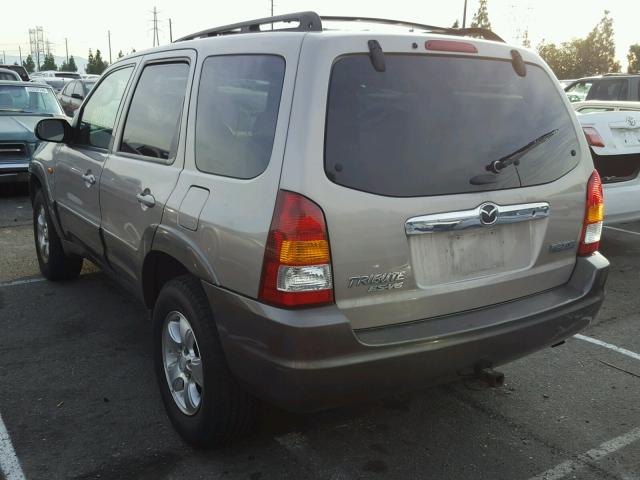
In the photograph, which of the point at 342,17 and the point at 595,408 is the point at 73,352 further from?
the point at 595,408

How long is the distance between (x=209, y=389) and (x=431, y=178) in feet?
4.26

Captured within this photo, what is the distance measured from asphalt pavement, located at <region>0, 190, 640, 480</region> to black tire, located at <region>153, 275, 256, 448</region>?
0.14 meters

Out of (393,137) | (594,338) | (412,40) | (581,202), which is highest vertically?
(412,40)

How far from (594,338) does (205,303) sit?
9.78 feet

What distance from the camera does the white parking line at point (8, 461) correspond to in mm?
2799

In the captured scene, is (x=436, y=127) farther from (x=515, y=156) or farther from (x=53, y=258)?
(x=53, y=258)

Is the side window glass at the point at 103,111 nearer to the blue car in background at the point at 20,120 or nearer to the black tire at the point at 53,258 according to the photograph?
the black tire at the point at 53,258

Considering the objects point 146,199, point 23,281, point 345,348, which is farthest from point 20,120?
point 345,348

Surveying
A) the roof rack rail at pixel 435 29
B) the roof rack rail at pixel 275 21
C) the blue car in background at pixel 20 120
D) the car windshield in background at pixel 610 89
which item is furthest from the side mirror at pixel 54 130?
the car windshield in background at pixel 610 89

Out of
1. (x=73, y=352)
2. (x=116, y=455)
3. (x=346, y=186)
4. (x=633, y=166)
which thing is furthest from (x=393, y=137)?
Result: (x=633, y=166)

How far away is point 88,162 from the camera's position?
411 cm

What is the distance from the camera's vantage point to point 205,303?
9.04 ft

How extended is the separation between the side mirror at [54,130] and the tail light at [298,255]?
278 centimetres

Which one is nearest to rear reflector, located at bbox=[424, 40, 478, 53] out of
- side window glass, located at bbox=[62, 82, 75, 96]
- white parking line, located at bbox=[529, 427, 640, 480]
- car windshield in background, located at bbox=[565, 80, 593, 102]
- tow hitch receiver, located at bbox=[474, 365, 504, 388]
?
tow hitch receiver, located at bbox=[474, 365, 504, 388]
